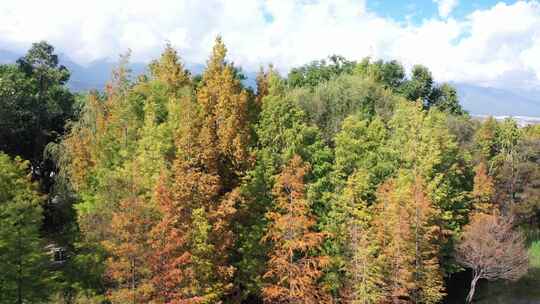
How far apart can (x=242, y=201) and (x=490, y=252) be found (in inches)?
803

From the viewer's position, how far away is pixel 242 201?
26.4 meters

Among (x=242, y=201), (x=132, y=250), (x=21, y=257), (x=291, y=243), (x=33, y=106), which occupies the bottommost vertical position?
(x=291, y=243)

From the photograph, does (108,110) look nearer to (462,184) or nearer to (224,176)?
(224,176)

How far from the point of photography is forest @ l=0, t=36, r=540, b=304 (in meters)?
21.2

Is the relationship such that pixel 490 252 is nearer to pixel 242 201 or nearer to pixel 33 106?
pixel 242 201

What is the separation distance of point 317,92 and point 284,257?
56.6ft

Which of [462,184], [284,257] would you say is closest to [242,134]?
[284,257]

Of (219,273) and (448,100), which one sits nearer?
(219,273)

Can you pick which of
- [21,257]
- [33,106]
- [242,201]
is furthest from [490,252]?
[33,106]

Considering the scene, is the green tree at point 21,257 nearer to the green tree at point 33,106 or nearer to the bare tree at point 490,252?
the green tree at point 33,106

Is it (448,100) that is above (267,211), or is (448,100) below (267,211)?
above

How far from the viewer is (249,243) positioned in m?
28.5

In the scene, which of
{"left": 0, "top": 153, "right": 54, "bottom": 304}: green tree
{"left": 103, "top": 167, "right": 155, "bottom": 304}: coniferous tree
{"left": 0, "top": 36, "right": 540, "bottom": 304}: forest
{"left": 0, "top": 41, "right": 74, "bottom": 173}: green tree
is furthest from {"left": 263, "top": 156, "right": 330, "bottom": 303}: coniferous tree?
{"left": 0, "top": 41, "right": 74, "bottom": 173}: green tree

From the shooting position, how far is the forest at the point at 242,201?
21.2 meters
